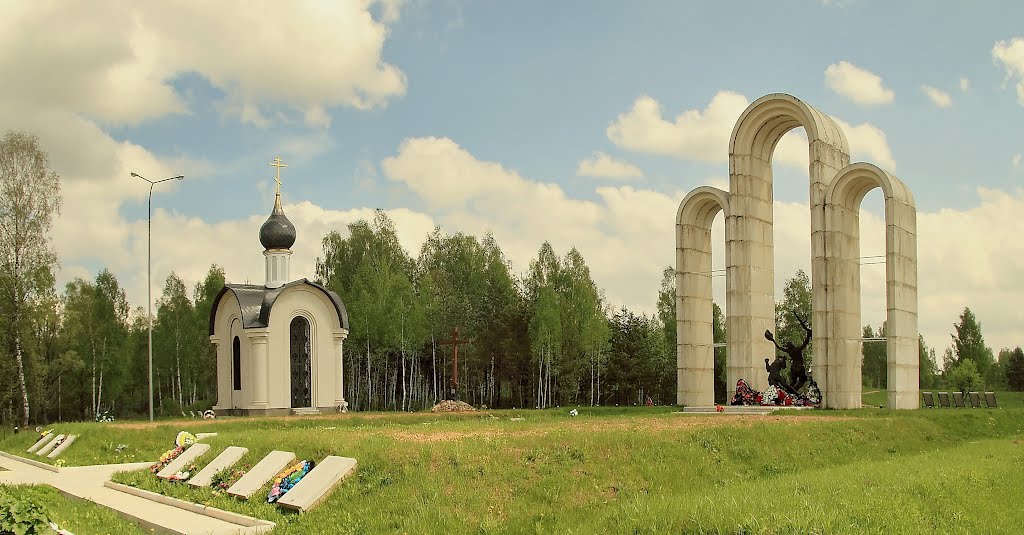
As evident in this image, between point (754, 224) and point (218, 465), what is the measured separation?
63.9 feet

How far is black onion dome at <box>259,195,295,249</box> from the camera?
34719mm

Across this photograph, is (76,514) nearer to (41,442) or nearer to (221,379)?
(41,442)

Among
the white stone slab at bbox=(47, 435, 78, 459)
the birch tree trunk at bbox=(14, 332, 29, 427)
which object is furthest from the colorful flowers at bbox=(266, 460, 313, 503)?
the birch tree trunk at bbox=(14, 332, 29, 427)

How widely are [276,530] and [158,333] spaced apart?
4414 centimetres

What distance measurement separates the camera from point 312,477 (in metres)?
12.3

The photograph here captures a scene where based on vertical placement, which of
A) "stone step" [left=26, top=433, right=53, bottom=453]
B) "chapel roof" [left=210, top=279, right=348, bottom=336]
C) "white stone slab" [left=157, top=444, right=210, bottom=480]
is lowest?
"stone step" [left=26, top=433, right=53, bottom=453]

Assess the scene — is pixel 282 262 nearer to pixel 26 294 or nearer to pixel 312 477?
pixel 26 294

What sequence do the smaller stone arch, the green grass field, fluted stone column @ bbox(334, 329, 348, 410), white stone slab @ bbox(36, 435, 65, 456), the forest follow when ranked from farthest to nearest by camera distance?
the forest
fluted stone column @ bbox(334, 329, 348, 410)
the smaller stone arch
white stone slab @ bbox(36, 435, 65, 456)
the green grass field

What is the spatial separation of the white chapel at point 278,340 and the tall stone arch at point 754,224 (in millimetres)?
14430

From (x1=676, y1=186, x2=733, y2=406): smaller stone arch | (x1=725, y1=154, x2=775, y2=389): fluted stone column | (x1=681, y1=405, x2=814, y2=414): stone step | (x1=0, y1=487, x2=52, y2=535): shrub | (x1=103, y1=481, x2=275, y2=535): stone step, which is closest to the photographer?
(x1=0, y1=487, x2=52, y2=535): shrub

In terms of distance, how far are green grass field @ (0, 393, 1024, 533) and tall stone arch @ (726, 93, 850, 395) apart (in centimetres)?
1070

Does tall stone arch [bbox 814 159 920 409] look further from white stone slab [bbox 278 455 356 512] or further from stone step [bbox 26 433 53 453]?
stone step [bbox 26 433 53 453]

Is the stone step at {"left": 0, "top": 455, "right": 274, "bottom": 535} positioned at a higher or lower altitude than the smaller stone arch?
lower

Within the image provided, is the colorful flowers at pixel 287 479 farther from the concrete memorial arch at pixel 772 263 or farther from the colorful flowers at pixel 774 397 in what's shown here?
the concrete memorial arch at pixel 772 263
